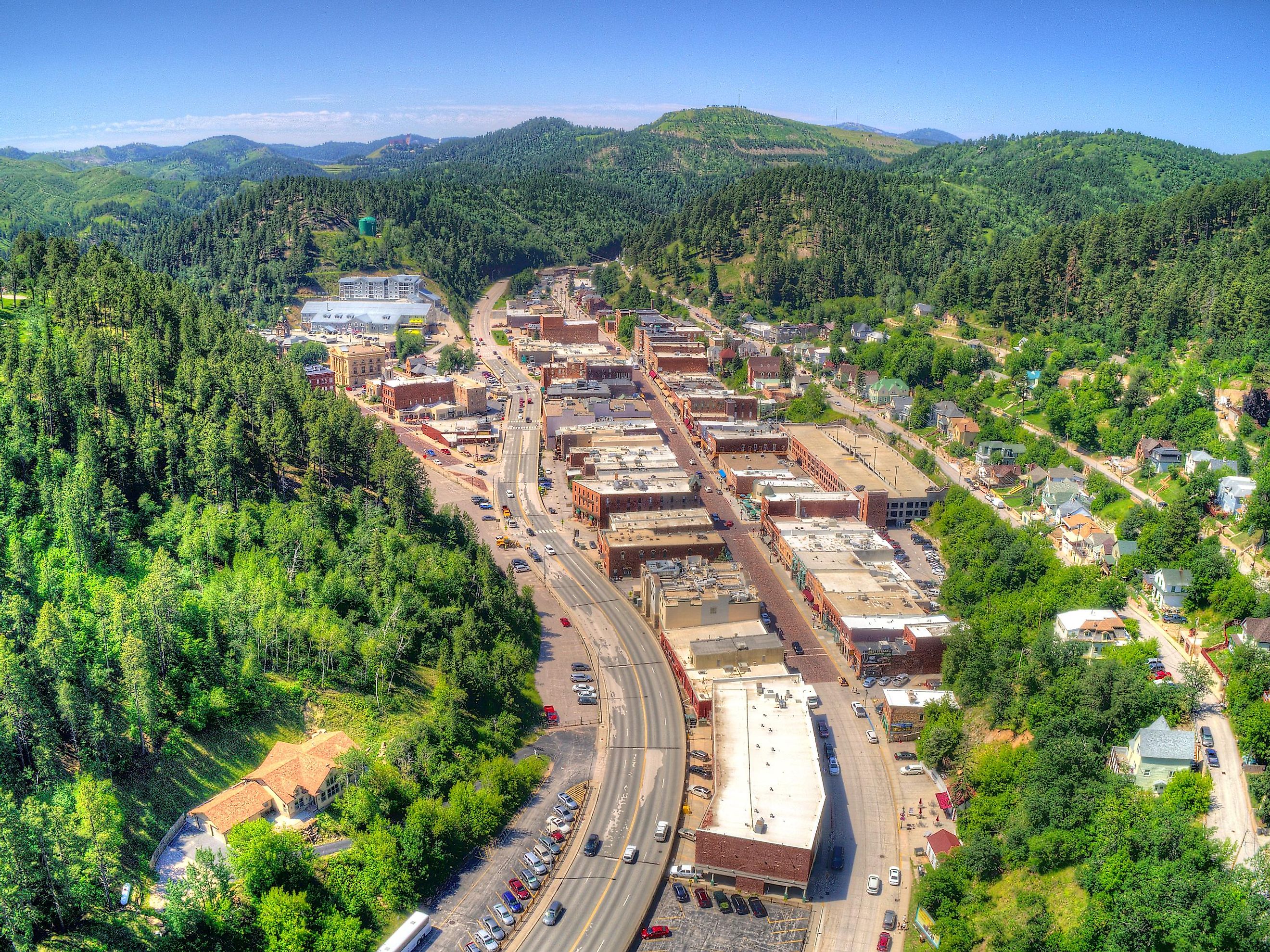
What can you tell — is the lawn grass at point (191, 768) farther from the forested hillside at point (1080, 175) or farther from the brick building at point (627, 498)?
the forested hillside at point (1080, 175)

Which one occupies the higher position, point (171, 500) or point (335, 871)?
point (171, 500)

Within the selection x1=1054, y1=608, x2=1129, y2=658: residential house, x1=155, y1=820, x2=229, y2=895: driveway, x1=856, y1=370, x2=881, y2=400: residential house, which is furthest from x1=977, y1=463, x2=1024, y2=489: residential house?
x1=155, y1=820, x2=229, y2=895: driveway

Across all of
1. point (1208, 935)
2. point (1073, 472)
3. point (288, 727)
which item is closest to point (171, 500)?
point (288, 727)

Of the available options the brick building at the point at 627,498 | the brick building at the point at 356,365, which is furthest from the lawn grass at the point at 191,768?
the brick building at the point at 356,365

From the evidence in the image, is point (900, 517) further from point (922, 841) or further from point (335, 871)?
point (335, 871)

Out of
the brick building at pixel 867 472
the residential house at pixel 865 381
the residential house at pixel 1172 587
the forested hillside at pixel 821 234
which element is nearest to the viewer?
the residential house at pixel 1172 587

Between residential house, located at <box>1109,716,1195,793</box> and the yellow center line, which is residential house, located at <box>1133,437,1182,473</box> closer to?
residential house, located at <box>1109,716,1195,793</box>

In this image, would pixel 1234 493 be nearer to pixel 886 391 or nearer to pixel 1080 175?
pixel 886 391
